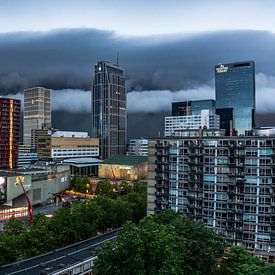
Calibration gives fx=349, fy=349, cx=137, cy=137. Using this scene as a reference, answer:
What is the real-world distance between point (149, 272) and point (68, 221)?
25966mm

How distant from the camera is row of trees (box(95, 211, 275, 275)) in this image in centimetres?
3459

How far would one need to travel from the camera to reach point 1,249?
4716 centimetres

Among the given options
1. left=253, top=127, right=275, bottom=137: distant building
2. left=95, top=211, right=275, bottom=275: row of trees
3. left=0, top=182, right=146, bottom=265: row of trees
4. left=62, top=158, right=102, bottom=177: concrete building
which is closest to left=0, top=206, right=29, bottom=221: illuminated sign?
left=0, top=182, right=146, bottom=265: row of trees

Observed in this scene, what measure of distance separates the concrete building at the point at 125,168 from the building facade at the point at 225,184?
249 ft

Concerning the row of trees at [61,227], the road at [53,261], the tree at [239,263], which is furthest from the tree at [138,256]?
the row of trees at [61,227]

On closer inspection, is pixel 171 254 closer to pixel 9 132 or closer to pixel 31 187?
pixel 31 187

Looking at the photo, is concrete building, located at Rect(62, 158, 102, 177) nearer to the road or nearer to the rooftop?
the rooftop

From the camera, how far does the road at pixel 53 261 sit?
1683 inches

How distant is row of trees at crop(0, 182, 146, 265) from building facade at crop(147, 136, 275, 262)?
29.6 feet

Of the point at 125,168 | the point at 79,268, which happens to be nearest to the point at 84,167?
the point at 125,168

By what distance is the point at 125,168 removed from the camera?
476ft

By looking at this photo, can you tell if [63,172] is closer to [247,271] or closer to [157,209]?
[157,209]

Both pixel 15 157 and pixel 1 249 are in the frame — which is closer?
pixel 1 249

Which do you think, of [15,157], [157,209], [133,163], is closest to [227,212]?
[157,209]
